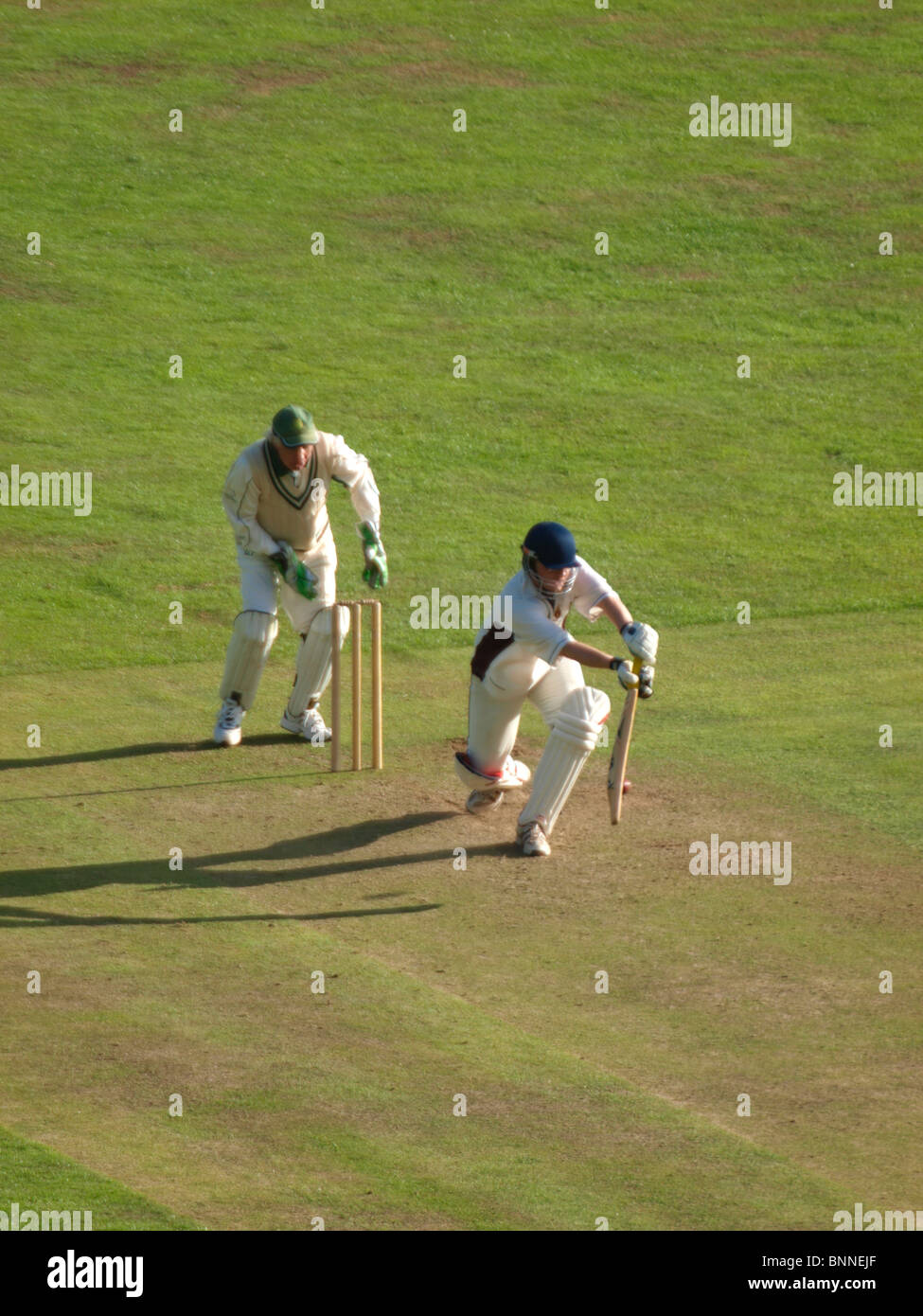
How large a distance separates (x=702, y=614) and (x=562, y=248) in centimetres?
867

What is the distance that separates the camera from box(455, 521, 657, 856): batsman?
33.8 ft

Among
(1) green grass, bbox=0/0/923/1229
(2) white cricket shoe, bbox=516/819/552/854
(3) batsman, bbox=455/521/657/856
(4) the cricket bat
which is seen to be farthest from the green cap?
(2) white cricket shoe, bbox=516/819/552/854

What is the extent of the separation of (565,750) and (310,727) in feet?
9.11

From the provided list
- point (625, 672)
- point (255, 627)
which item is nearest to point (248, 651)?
point (255, 627)

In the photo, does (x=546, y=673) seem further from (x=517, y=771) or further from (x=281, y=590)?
(x=281, y=590)

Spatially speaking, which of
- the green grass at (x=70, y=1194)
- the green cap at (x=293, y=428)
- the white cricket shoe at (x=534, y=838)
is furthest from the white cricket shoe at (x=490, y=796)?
the green grass at (x=70, y=1194)

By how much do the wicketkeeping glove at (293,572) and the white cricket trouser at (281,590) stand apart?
0.49ft

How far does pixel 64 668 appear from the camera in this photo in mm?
14281

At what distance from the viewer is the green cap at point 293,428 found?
11.7 m

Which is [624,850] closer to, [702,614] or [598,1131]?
[598,1131]

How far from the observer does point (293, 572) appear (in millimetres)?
11969

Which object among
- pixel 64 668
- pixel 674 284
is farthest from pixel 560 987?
pixel 674 284

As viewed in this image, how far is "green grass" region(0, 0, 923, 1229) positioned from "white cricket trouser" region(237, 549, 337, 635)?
3.01 feet

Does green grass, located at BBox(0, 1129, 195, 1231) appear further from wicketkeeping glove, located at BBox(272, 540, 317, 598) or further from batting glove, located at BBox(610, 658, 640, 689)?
wicketkeeping glove, located at BBox(272, 540, 317, 598)
